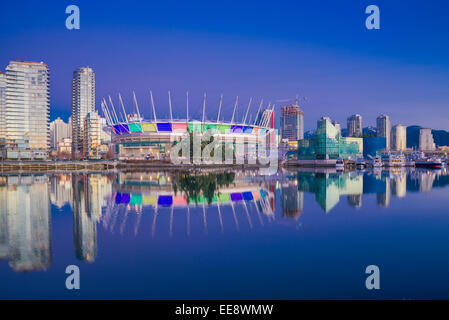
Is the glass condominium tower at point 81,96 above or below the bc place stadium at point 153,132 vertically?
above

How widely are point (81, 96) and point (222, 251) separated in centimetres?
19579

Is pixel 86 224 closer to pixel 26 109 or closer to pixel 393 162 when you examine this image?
pixel 393 162

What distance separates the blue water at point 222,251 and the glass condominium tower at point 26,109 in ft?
347

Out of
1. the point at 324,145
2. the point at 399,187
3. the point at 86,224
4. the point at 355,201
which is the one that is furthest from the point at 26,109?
the point at 355,201

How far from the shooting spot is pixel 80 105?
186125 millimetres

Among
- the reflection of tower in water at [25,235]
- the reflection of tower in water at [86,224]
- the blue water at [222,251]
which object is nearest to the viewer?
the blue water at [222,251]

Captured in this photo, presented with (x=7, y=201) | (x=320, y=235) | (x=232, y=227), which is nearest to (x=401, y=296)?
(x=320, y=235)

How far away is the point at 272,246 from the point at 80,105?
194627mm

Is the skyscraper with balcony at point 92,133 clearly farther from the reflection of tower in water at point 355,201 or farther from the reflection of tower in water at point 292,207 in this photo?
the reflection of tower in water at point 355,201

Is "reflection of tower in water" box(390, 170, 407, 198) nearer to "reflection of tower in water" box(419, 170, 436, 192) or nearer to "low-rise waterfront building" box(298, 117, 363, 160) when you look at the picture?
"reflection of tower in water" box(419, 170, 436, 192)

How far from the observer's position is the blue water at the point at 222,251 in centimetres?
749

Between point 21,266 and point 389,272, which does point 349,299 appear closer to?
point 389,272

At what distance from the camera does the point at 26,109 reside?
367 feet

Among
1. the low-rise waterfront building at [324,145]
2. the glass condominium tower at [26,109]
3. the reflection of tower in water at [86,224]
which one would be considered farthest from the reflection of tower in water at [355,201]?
the glass condominium tower at [26,109]
